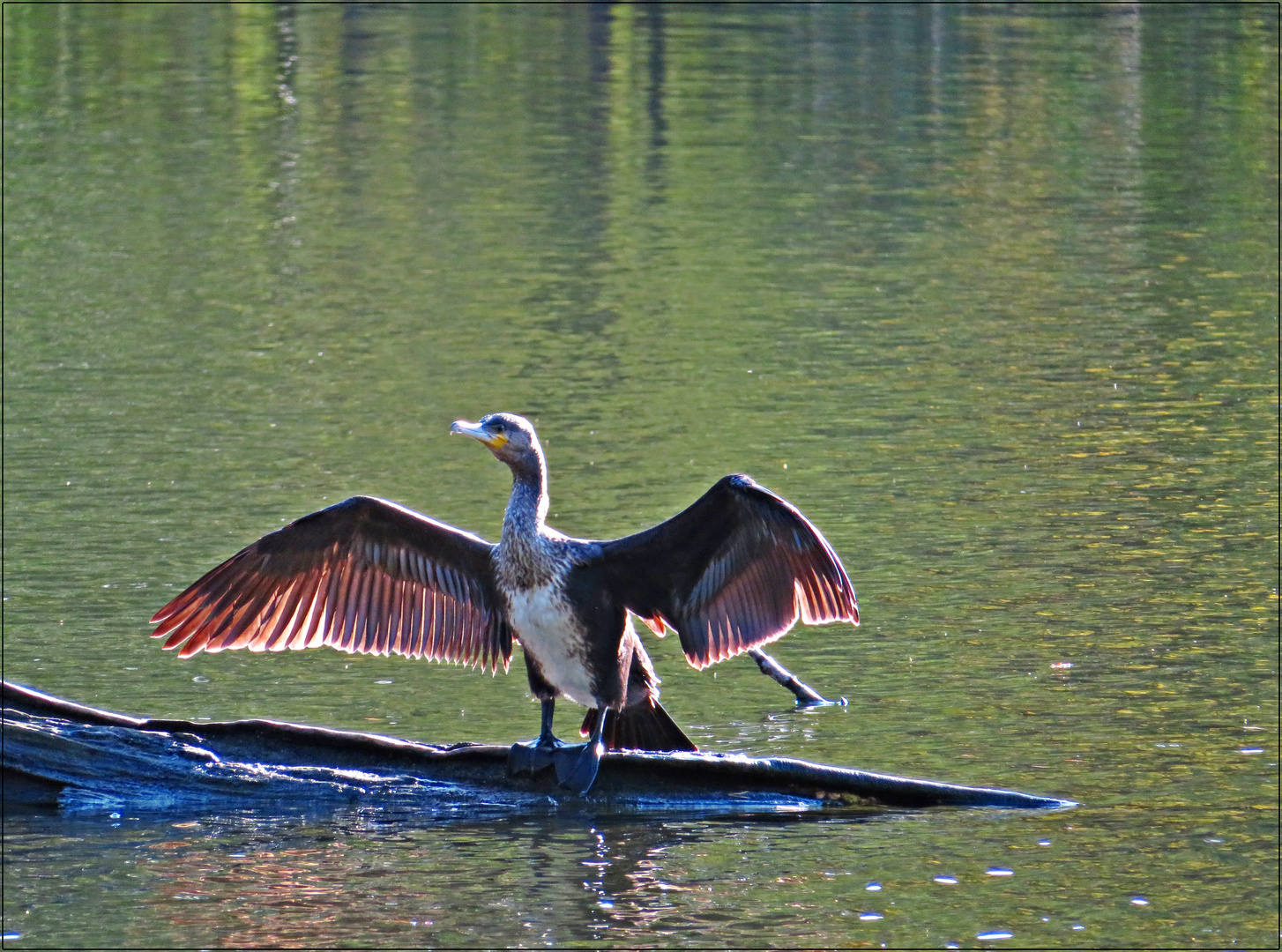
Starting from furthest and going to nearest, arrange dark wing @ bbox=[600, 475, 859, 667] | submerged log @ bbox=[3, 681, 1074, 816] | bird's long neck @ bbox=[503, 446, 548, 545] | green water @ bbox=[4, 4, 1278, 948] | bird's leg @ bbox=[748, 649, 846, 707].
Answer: bird's leg @ bbox=[748, 649, 846, 707]
bird's long neck @ bbox=[503, 446, 548, 545]
submerged log @ bbox=[3, 681, 1074, 816]
dark wing @ bbox=[600, 475, 859, 667]
green water @ bbox=[4, 4, 1278, 948]

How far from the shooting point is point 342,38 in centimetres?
4019

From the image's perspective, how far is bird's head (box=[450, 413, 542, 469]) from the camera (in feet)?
25.8

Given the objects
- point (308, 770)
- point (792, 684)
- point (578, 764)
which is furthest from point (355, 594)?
point (792, 684)

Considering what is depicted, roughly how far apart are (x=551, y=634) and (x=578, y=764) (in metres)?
0.49

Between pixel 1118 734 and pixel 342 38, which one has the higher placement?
pixel 342 38

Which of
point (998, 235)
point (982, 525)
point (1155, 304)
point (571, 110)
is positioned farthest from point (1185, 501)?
point (571, 110)

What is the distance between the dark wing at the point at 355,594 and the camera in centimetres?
810

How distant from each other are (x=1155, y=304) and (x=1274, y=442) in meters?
4.54

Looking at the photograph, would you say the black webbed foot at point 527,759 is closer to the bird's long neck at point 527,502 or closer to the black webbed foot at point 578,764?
the black webbed foot at point 578,764

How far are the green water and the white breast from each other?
0.60 m

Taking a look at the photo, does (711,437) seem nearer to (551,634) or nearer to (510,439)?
(510,439)

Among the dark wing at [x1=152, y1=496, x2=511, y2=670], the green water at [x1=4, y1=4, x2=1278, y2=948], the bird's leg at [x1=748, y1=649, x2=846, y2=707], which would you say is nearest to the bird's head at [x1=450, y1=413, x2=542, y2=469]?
the dark wing at [x1=152, y1=496, x2=511, y2=670]

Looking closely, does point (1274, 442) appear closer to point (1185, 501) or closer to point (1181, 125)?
point (1185, 501)

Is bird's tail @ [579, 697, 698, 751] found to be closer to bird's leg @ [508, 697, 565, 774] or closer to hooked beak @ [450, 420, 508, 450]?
bird's leg @ [508, 697, 565, 774]
